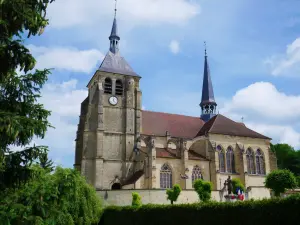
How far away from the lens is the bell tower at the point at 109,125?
114 feet

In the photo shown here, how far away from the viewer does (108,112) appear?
37.1 meters

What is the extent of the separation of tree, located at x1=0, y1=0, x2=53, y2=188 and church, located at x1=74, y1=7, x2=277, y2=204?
2361cm

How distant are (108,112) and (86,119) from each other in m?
2.60

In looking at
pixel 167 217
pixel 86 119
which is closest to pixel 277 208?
pixel 167 217

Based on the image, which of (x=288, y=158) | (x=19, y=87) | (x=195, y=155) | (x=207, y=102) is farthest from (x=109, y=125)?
(x=288, y=158)

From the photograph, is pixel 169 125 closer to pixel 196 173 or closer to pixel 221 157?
pixel 221 157

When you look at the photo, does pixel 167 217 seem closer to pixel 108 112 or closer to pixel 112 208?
pixel 112 208

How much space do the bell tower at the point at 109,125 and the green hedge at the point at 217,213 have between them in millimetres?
13096

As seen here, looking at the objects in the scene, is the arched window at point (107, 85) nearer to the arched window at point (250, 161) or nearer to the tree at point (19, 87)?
the arched window at point (250, 161)

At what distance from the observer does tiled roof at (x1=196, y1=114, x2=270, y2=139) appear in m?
38.2

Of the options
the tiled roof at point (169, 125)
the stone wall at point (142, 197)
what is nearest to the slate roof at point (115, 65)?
the tiled roof at point (169, 125)

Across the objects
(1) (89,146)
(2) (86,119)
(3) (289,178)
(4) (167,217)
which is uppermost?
(2) (86,119)

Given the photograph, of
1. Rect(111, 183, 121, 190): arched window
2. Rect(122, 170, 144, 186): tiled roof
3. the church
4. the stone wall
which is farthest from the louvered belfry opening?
the stone wall

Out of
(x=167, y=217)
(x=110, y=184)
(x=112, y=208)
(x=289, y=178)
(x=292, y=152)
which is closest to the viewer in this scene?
(x=167, y=217)
